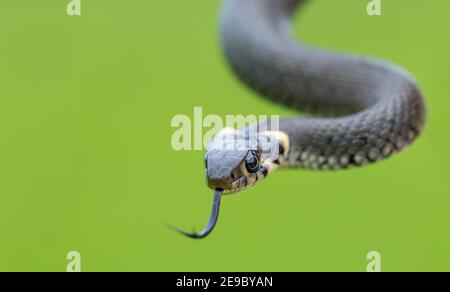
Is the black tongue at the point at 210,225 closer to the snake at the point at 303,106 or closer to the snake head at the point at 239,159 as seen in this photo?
the snake at the point at 303,106

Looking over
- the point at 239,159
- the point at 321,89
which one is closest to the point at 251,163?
the point at 239,159

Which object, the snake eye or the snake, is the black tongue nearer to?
the snake

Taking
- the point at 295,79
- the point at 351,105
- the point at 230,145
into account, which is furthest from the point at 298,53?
the point at 230,145

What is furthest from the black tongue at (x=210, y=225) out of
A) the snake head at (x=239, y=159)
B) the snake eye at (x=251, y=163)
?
the snake eye at (x=251, y=163)

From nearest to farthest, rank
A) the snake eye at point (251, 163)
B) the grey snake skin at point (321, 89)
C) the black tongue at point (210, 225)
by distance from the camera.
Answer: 1. the black tongue at point (210, 225)
2. the snake eye at point (251, 163)
3. the grey snake skin at point (321, 89)

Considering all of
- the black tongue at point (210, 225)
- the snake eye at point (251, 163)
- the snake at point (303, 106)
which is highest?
the snake at point (303, 106)

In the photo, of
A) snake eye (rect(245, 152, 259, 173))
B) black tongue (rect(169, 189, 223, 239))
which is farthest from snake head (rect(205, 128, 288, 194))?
black tongue (rect(169, 189, 223, 239))

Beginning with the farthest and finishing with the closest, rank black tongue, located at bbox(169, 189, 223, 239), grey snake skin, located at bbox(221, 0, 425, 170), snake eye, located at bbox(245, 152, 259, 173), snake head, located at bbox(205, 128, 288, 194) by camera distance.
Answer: grey snake skin, located at bbox(221, 0, 425, 170) → snake eye, located at bbox(245, 152, 259, 173) → snake head, located at bbox(205, 128, 288, 194) → black tongue, located at bbox(169, 189, 223, 239)

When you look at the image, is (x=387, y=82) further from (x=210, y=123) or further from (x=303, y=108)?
(x=210, y=123)

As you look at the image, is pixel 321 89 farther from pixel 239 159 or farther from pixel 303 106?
pixel 239 159
